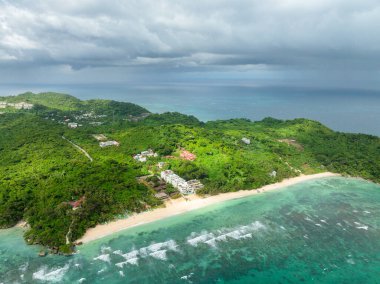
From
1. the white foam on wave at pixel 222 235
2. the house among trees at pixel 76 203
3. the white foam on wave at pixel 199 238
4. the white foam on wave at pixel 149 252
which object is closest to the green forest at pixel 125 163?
the house among trees at pixel 76 203

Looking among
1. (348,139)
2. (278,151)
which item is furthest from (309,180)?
(348,139)

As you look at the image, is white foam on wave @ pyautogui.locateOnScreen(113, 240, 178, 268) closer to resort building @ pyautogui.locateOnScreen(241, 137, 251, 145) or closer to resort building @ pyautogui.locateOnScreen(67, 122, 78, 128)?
resort building @ pyautogui.locateOnScreen(241, 137, 251, 145)

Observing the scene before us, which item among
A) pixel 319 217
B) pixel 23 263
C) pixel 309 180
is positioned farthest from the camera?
pixel 309 180

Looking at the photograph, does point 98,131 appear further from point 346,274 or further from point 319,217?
point 346,274

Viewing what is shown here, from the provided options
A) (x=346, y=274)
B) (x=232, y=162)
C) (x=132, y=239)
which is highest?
(x=232, y=162)

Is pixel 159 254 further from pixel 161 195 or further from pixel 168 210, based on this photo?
pixel 161 195

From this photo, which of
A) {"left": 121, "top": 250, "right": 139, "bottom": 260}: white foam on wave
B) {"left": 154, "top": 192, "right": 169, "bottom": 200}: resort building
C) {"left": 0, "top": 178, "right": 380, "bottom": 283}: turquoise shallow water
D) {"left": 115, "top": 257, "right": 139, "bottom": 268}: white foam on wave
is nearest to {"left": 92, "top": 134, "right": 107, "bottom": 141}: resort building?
{"left": 154, "top": 192, "right": 169, "bottom": 200}: resort building

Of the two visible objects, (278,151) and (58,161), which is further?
(278,151)
